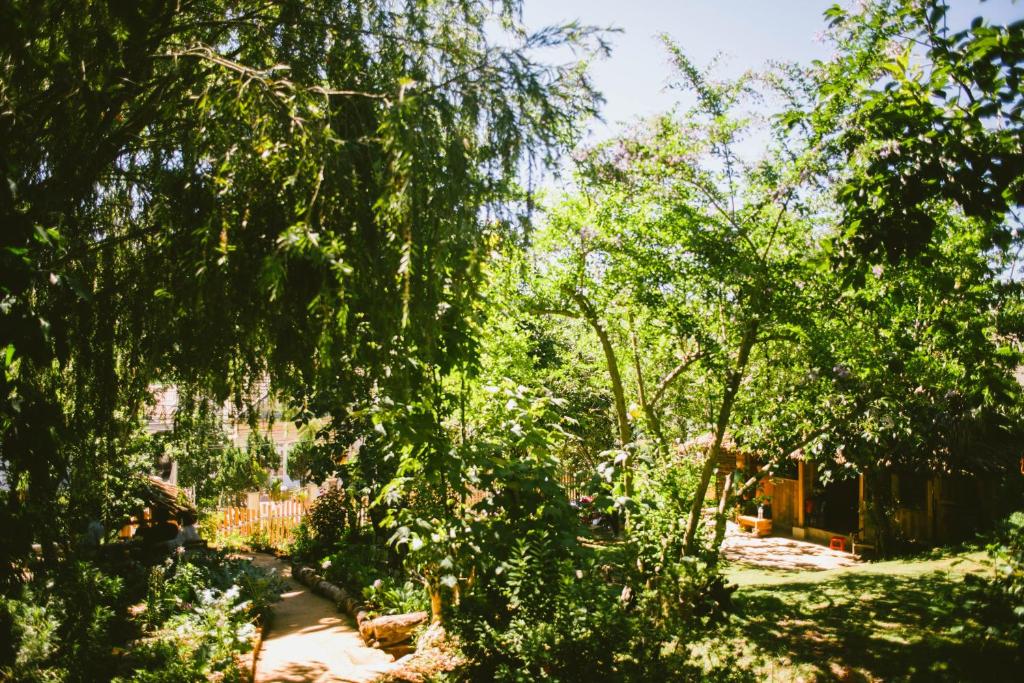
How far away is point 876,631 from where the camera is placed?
24.4ft

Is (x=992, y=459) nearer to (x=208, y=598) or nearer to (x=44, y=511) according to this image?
(x=208, y=598)

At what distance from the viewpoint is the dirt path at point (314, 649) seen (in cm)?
667

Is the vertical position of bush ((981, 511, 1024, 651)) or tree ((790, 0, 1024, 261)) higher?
tree ((790, 0, 1024, 261))

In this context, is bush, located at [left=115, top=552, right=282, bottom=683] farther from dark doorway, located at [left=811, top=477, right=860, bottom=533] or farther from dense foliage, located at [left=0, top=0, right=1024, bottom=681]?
dark doorway, located at [left=811, top=477, right=860, bottom=533]

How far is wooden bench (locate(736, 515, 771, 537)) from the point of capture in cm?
1673

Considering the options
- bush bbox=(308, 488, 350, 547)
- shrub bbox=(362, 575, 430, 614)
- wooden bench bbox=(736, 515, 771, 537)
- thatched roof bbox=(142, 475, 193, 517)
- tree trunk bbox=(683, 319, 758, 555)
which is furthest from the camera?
wooden bench bbox=(736, 515, 771, 537)

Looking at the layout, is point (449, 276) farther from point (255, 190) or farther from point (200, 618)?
point (200, 618)

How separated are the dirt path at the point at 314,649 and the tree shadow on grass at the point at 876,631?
13.4ft

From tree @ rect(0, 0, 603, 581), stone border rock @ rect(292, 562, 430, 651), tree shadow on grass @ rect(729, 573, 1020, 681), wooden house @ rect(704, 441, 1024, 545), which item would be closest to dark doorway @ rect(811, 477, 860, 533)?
wooden house @ rect(704, 441, 1024, 545)

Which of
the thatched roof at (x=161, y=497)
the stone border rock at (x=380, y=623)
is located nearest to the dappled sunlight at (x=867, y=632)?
the stone border rock at (x=380, y=623)

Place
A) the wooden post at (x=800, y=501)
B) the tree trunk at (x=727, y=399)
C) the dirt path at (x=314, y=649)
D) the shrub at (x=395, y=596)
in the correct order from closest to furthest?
the dirt path at (x=314, y=649) → the tree trunk at (x=727, y=399) → the shrub at (x=395, y=596) → the wooden post at (x=800, y=501)

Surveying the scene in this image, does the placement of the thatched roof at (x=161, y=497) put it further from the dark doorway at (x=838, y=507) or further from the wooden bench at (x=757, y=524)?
the dark doorway at (x=838, y=507)

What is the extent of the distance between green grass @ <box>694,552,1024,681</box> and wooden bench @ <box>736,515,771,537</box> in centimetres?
604

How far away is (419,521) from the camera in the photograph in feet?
19.7
